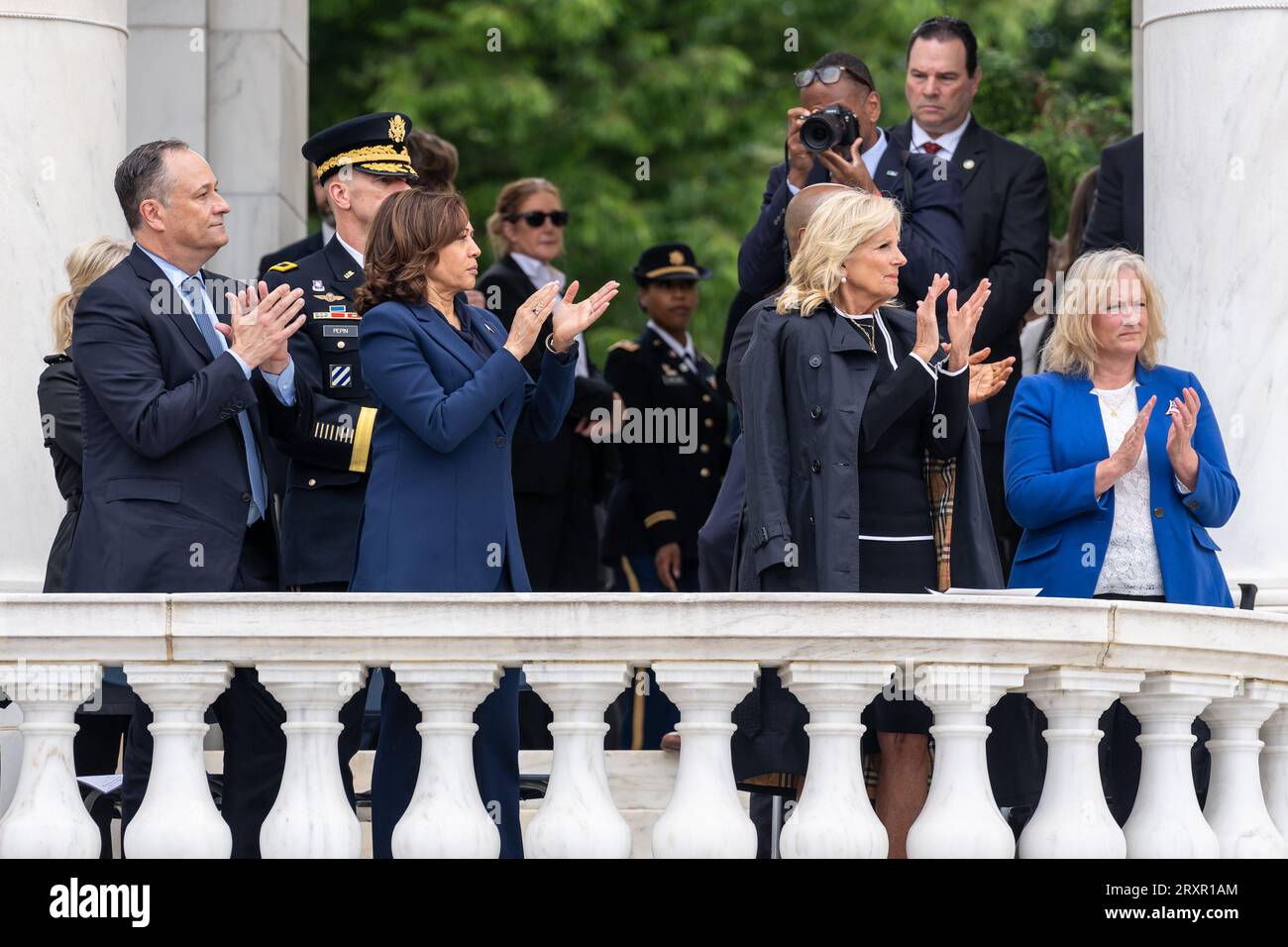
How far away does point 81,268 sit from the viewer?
8422mm

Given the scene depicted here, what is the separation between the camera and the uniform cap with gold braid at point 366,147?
28.5 ft

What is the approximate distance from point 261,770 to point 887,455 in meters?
2.09

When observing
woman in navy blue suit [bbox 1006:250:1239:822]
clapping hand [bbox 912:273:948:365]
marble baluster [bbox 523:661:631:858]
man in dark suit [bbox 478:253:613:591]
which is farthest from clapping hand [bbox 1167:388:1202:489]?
man in dark suit [bbox 478:253:613:591]

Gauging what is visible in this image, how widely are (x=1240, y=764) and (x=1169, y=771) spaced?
264 millimetres

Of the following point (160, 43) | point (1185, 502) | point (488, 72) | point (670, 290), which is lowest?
point (1185, 502)

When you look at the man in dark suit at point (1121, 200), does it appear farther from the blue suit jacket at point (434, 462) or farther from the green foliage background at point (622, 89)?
the green foliage background at point (622, 89)

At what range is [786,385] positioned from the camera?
772 cm

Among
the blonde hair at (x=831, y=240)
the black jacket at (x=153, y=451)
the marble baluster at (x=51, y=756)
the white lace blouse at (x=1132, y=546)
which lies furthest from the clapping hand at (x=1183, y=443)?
the marble baluster at (x=51, y=756)

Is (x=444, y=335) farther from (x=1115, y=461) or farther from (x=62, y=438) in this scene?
(x=1115, y=461)

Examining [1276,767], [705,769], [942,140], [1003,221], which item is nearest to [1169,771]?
[1276,767]

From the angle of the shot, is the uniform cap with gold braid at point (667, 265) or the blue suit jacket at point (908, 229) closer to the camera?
the blue suit jacket at point (908, 229)

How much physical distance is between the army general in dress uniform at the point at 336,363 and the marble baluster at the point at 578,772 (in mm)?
1719
